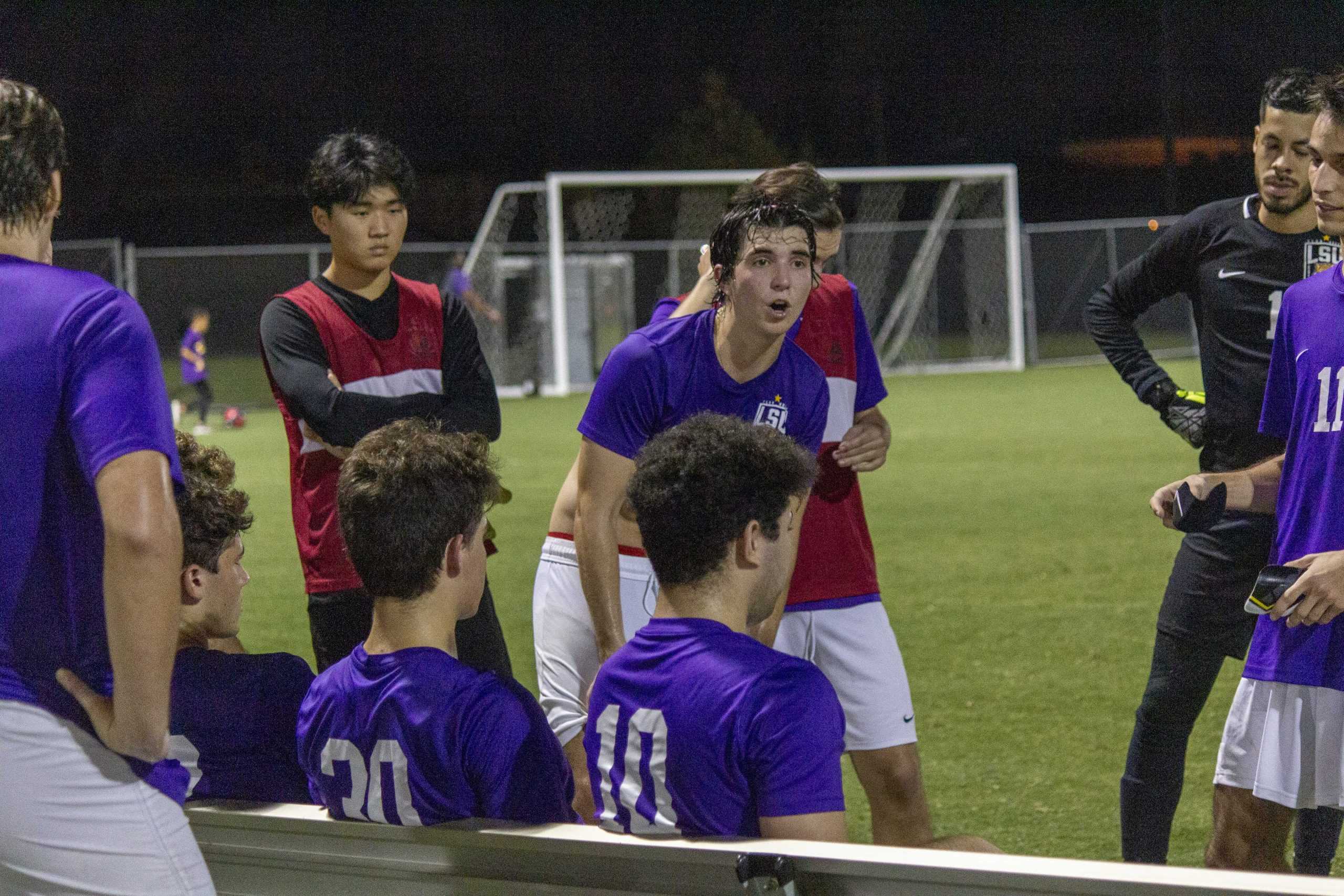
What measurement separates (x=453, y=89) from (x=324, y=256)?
28.2 meters

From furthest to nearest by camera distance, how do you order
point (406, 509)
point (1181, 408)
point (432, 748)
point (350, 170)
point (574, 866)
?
point (1181, 408), point (350, 170), point (406, 509), point (432, 748), point (574, 866)

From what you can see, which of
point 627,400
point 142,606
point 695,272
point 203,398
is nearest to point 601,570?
point 627,400

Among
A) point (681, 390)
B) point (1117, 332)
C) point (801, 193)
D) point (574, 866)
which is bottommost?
point (574, 866)

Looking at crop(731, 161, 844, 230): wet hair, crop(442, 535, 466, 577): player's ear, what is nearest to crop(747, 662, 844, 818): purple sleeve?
crop(442, 535, 466, 577): player's ear

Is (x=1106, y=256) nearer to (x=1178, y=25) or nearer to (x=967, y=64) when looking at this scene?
(x=1178, y=25)

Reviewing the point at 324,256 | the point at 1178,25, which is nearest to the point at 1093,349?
the point at 1178,25

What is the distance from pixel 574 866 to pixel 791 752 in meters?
0.36

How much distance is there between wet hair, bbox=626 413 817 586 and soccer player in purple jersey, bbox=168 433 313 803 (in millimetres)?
785

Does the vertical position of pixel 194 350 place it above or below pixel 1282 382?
above

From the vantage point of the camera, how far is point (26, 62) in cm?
3625

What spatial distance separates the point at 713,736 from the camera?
2.14 meters

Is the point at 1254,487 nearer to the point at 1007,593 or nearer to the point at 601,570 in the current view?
the point at 601,570

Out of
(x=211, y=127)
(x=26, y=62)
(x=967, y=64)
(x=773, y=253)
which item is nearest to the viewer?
(x=773, y=253)

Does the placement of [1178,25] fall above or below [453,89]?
below
